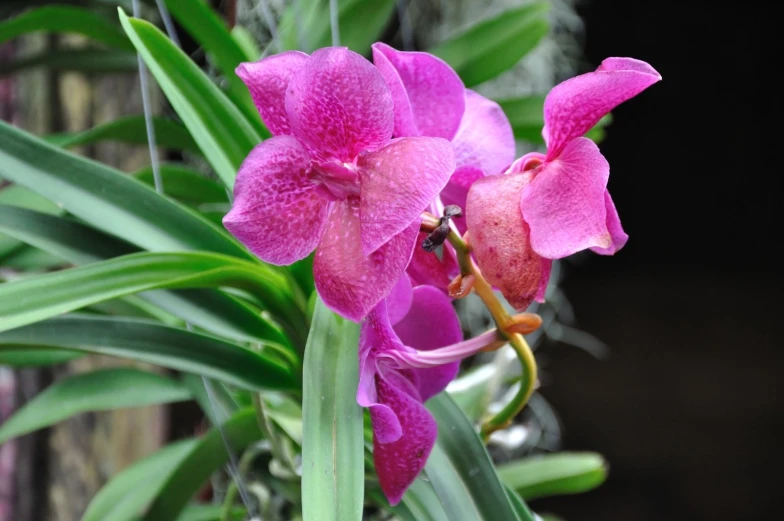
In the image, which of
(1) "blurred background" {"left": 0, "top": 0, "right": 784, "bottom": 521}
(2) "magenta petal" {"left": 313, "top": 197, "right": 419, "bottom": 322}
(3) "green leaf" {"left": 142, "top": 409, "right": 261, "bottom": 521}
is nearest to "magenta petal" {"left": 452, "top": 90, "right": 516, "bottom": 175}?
(2) "magenta petal" {"left": 313, "top": 197, "right": 419, "bottom": 322}

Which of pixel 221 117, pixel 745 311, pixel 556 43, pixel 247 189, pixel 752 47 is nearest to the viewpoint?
pixel 247 189

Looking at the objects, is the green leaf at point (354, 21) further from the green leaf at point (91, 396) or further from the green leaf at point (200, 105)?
the green leaf at point (91, 396)

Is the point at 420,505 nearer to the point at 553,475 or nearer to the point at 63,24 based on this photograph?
the point at 553,475

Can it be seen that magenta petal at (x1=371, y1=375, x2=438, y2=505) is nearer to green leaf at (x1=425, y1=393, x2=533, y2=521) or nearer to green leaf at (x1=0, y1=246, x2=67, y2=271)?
green leaf at (x1=425, y1=393, x2=533, y2=521)

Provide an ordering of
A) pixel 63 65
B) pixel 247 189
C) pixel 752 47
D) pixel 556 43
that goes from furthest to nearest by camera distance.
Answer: pixel 752 47
pixel 556 43
pixel 63 65
pixel 247 189

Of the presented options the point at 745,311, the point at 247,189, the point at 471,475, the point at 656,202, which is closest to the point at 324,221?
the point at 247,189

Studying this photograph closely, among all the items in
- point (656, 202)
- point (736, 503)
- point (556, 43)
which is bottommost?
point (736, 503)

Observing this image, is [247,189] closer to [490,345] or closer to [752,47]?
[490,345]
